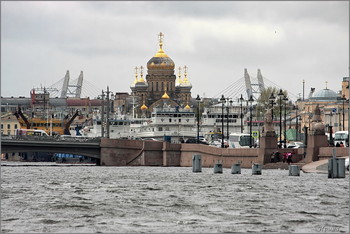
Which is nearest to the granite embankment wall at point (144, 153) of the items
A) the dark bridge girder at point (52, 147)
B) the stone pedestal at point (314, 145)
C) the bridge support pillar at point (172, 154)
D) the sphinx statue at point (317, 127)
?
the bridge support pillar at point (172, 154)

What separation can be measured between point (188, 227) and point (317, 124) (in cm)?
5420

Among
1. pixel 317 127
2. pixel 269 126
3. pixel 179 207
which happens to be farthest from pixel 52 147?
pixel 179 207

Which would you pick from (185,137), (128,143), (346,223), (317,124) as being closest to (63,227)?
(346,223)

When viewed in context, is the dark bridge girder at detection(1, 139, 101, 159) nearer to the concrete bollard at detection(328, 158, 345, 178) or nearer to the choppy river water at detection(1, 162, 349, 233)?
the choppy river water at detection(1, 162, 349, 233)

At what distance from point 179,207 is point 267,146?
52.8 meters

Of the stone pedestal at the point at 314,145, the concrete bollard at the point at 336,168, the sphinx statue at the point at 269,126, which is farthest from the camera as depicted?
the sphinx statue at the point at 269,126

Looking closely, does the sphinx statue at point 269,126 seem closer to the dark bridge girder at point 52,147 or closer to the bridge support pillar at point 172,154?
the bridge support pillar at point 172,154

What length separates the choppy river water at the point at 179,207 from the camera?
42.8 meters

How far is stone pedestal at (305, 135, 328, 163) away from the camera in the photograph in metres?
93.9

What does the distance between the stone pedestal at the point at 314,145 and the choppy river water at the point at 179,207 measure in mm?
21842

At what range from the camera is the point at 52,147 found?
129m

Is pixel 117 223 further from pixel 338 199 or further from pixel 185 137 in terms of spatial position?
pixel 185 137

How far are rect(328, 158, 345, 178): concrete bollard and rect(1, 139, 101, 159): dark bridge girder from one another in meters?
57.7

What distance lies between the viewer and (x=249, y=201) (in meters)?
54.0
